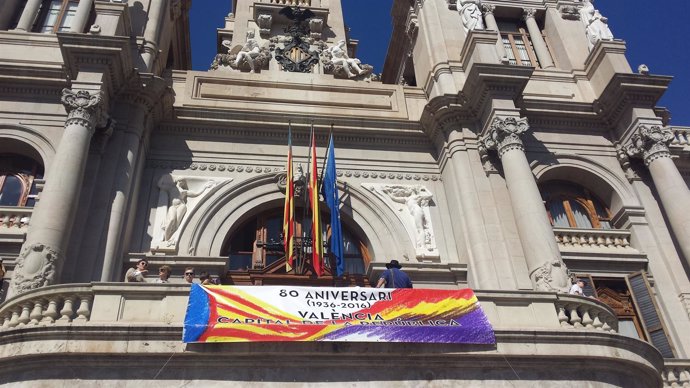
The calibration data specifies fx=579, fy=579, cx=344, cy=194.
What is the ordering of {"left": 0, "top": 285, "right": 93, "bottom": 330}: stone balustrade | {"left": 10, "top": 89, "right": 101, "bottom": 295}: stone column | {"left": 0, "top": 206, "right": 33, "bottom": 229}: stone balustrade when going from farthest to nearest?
{"left": 0, "top": 206, "right": 33, "bottom": 229}: stone balustrade < {"left": 10, "top": 89, "right": 101, "bottom": 295}: stone column < {"left": 0, "top": 285, "right": 93, "bottom": 330}: stone balustrade

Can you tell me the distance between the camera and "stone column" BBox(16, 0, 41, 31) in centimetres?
1948

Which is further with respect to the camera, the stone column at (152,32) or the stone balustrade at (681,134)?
the stone balustrade at (681,134)

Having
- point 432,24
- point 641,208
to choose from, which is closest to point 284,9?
point 432,24

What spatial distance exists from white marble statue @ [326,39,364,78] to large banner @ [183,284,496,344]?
11355 mm

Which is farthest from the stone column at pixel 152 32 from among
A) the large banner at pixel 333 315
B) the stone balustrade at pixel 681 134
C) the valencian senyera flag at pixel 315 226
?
the stone balustrade at pixel 681 134

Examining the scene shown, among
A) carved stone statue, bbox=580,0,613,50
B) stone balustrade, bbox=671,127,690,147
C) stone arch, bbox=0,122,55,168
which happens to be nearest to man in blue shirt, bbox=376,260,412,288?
stone arch, bbox=0,122,55,168

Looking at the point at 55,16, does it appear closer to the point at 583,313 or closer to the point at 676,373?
the point at 583,313

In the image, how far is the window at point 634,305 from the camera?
51.0 ft

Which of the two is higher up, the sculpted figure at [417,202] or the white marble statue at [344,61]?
the white marble statue at [344,61]

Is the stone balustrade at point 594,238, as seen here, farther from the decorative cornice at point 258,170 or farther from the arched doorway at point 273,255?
the arched doorway at point 273,255

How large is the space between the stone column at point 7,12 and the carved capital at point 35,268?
10.8m

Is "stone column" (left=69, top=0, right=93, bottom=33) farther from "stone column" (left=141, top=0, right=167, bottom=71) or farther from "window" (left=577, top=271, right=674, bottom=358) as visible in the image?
"window" (left=577, top=271, right=674, bottom=358)

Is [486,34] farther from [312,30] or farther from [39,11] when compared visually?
[39,11]

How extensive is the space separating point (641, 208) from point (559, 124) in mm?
3792
